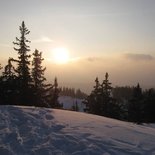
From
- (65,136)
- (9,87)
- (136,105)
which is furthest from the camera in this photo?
(136,105)

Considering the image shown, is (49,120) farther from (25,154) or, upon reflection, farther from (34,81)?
(34,81)

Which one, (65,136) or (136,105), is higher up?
(65,136)

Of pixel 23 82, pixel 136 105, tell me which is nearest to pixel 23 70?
pixel 23 82

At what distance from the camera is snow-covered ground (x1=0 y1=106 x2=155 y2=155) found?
13.1m

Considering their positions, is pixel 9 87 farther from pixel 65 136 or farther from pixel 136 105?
pixel 65 136

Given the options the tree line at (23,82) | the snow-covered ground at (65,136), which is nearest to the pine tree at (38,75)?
→ the tree line at (23,82)

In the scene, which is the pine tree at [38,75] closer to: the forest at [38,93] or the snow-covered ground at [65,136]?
the forest at [38,93]

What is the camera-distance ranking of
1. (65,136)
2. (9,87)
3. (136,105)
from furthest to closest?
1. (136,105)
2. (9,87)
3. (65,136)

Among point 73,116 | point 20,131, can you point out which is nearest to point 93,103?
point 73,116

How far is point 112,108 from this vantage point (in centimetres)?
5503

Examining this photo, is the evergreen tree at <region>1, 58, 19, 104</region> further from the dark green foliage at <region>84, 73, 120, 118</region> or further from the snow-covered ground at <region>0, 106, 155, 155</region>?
the snow-covered ground at <region>0, 106, 155, 155</region>

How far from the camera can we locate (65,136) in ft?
48.4

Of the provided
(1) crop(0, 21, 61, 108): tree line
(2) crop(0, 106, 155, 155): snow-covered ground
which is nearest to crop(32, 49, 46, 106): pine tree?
(1) crop(0, 21, 61, 108): tree line

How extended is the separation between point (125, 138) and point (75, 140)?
2.27m
